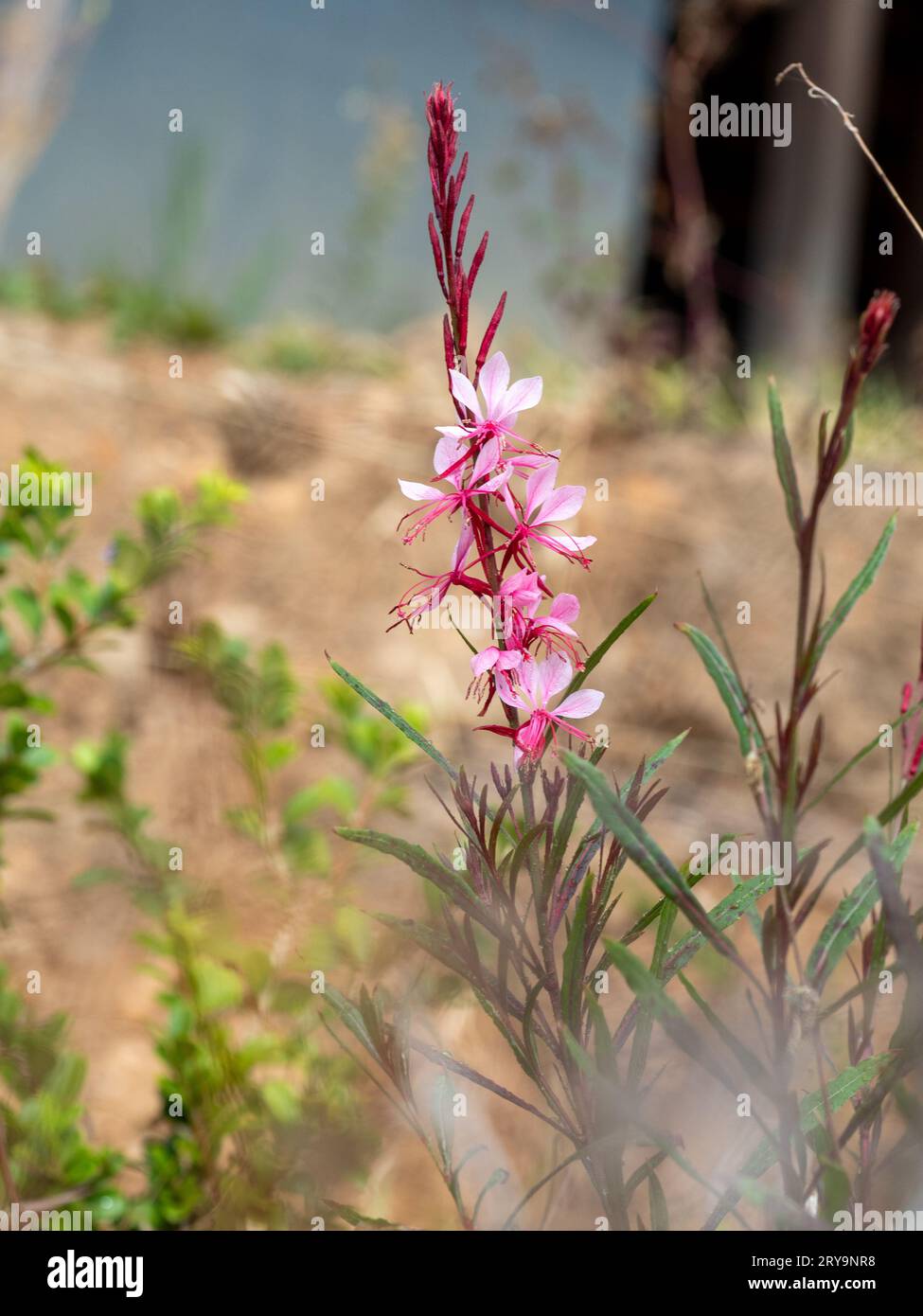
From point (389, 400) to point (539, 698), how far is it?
248 cm

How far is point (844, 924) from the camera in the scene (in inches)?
20.7

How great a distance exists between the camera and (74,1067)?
1.08 m

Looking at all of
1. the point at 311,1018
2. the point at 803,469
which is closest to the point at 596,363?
the point at 803,469

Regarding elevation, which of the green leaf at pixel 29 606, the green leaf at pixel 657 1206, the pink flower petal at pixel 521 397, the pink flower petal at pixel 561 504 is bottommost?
Result: the green leaf at pixel 657 1206

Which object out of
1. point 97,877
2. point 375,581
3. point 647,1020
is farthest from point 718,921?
point 375,581

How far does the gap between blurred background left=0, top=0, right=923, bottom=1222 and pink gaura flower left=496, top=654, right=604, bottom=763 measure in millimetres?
573

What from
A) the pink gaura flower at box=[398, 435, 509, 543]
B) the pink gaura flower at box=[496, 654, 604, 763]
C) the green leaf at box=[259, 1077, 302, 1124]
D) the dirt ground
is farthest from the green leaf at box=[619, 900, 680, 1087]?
the dirt ground

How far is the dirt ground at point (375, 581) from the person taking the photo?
6.91 feet

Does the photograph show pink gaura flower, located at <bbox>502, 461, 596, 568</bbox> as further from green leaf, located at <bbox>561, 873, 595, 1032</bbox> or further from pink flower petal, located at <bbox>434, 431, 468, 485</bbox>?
green leaf, located at <bbox>561, 873, 595, 1032</bbox>

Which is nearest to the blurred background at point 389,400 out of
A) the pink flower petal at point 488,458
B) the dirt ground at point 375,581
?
the dirt ground at point 375,581

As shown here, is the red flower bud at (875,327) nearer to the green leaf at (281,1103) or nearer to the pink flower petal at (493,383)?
the pink flower petal at (493,383)

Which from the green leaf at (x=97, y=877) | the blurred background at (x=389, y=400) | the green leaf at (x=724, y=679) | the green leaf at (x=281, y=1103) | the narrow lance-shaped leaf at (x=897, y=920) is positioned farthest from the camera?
the blurred background at (x=389, y=400)

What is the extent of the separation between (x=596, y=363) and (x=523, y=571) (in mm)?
3025

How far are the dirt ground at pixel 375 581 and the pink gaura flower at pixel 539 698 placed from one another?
1.49 m
